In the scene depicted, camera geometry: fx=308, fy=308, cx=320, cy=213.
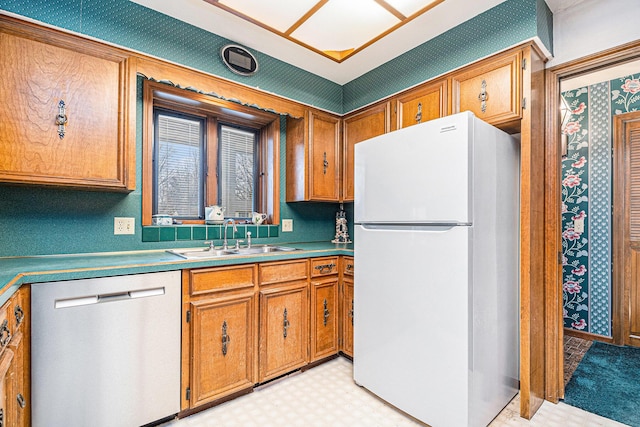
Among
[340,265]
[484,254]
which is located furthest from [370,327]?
[484,254]

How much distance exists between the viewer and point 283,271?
2.08 m

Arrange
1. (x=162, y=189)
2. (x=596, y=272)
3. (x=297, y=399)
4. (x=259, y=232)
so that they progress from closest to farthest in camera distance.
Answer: (x=297, y=399), (x=162, y=189), (x=259, y=232), (x=596, y=272)

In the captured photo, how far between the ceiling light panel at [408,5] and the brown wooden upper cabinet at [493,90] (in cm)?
48

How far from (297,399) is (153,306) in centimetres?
103

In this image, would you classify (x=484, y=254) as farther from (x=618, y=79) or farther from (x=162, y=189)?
(x=618, y=79)

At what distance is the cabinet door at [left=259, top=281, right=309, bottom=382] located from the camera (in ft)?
6.53

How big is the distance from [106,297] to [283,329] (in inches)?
42.1

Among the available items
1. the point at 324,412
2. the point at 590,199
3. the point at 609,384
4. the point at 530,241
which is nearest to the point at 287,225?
the point at 324,412

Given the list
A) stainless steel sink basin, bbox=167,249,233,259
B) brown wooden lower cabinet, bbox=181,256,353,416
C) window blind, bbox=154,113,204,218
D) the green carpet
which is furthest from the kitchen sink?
the green carpet

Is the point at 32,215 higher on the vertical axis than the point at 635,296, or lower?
higher

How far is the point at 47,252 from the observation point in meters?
1.73

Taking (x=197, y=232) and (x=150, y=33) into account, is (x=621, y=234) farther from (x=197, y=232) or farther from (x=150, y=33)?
(x=150, y=33)

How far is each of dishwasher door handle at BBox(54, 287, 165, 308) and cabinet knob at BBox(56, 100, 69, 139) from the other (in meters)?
0.83

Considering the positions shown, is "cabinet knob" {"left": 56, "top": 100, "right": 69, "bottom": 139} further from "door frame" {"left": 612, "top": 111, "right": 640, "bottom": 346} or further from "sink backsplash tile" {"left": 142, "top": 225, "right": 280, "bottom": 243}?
"door frame" {"left": 612, "top": 111, "right": 640, "bottom": 346}
